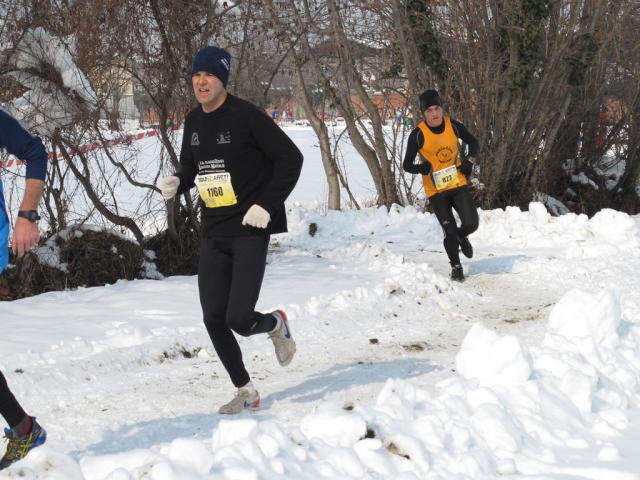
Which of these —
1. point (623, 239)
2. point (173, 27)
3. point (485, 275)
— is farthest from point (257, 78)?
point (623, 239)

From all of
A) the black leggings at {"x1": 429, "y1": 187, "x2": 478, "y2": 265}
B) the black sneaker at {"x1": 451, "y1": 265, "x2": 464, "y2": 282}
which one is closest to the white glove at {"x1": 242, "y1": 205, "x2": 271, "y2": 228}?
the black leggings at {"x1": 429, "y1": 187, "x2": 478, "y2": 265}

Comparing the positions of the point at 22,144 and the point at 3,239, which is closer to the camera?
the point at 3,239

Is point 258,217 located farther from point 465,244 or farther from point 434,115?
point 465,244

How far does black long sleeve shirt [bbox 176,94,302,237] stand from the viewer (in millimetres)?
4812

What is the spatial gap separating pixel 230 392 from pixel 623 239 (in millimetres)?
6960

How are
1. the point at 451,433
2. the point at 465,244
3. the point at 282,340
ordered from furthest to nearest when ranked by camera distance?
1. the point at 465,244
2. the point at 282,340
3. the point at 451,433

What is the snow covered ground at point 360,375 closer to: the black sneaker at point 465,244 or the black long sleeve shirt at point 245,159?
the black sneaker at point 465,244

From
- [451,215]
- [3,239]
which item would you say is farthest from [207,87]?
[451,215]

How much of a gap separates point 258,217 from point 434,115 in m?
4.37

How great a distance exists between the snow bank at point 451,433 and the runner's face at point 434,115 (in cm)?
364

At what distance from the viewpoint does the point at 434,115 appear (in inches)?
342

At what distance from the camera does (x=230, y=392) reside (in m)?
5.51

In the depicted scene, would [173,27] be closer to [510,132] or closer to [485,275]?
[485,275]

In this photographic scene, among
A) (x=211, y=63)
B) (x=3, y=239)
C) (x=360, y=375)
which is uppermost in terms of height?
(x=211, y=63)
